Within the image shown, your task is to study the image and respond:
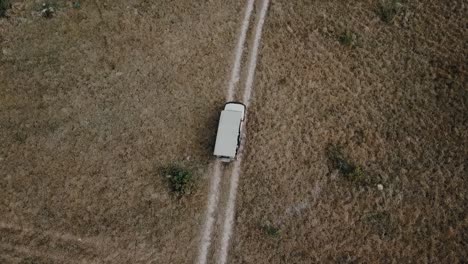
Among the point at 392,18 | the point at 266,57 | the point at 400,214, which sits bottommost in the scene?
the point at 400,214

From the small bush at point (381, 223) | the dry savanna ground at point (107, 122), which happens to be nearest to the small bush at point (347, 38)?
the dry savanna ground at point (107, 122)

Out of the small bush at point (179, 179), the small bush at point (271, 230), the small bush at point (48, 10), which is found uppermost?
the small bush at point (48, 10)

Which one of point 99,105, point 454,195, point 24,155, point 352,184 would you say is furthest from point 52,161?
point 454,195

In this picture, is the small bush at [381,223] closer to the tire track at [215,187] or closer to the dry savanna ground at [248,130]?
the dry savanna ground at [248,130]

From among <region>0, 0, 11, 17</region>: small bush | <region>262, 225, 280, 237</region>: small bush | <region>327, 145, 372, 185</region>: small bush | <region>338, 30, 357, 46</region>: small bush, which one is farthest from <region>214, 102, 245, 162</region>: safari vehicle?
<region>0, 0, 11, 17</region>: small bush

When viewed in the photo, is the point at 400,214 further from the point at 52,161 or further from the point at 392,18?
the point at 52,161

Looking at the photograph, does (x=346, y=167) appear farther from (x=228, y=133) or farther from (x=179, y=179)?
(x=179, y=179)
